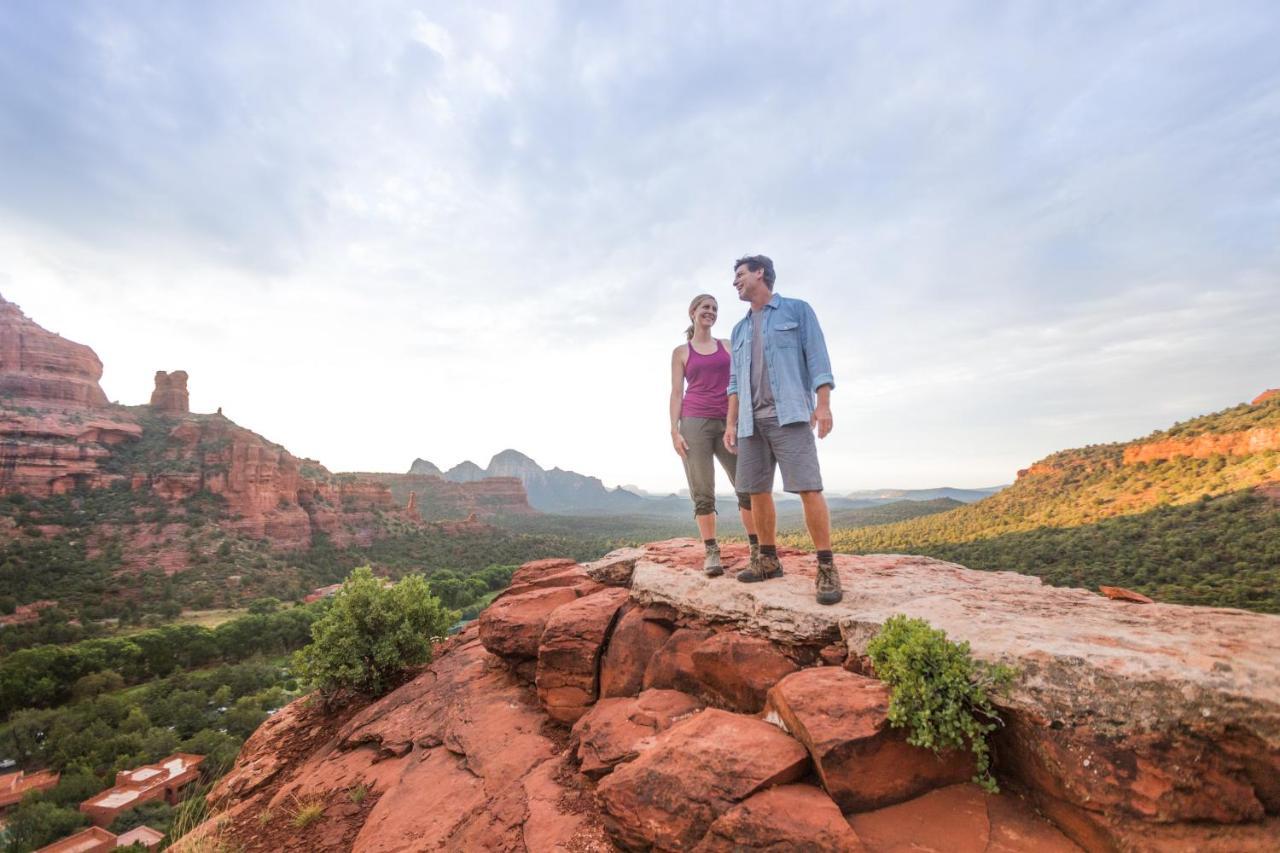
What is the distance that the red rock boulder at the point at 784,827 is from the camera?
252 centimetres

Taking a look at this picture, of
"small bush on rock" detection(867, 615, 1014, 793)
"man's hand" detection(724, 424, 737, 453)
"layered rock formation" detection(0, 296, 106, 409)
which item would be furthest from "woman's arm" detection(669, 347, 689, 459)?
"layered rock formation" detection(0, 296, 106, 409)

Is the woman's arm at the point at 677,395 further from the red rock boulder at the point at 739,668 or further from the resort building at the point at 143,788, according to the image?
the resort building at the point at 143,788

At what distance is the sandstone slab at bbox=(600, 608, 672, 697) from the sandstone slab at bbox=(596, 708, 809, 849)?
5.01 feet

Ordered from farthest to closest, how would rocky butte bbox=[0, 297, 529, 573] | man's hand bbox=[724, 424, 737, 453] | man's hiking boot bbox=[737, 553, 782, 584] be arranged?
rocky butte bbox=[0, 297, 529, 573] < man's hand bbox=[724, 424, 737, 453] < man's hiking boot bbox=[737, 553, 782, 584]

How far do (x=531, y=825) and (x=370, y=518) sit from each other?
93181 millimetres

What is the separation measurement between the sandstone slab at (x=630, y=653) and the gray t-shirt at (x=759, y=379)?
2.54m

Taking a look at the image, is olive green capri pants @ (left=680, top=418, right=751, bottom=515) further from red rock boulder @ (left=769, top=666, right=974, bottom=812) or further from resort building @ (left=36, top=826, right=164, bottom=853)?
resort building @ (left=36, top=826, right=164, bottom=853)

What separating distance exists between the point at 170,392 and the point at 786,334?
364ft

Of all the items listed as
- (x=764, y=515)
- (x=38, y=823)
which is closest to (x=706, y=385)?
(x=764, y=515)

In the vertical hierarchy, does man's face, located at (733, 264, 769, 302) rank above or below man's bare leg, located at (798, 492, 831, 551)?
above

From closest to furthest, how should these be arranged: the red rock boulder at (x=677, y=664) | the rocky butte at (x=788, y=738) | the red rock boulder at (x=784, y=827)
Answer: the rocky butte at (x=788, y=738), the red rock boulder at (x=784, y=827), the red rock boulder at (x=677, y=664)

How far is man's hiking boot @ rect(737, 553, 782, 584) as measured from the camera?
16.5ft

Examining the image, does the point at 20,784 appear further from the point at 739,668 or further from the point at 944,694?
the point at 944,694

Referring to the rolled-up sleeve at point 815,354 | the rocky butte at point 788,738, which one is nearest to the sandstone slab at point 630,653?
the rocky butte at point 788,738
